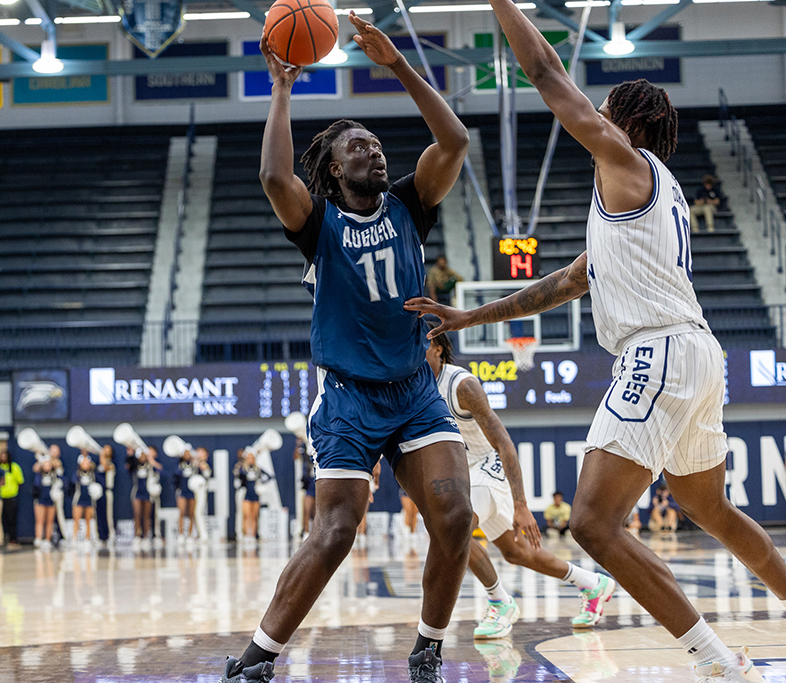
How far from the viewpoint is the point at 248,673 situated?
327 cm

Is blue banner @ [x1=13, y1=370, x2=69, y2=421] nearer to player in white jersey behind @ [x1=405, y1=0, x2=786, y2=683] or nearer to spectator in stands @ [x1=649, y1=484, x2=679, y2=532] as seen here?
spectator in stands @ [x1=649, y1=484, x2=679, y2=532]

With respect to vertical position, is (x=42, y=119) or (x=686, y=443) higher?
(x=42, y=119)

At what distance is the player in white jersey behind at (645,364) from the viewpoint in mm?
3266

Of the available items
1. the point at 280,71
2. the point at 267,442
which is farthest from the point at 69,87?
the point at 280,71

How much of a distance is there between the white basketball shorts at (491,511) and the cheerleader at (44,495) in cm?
1167

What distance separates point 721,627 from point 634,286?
2.86 meters

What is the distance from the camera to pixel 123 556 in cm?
1295

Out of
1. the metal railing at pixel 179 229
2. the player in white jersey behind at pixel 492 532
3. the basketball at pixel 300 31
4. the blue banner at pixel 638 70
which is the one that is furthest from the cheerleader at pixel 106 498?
the blue banner at pixel 638 70

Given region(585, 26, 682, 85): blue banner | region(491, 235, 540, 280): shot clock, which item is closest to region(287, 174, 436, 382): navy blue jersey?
region(491, 235, 540, 280): shot clock

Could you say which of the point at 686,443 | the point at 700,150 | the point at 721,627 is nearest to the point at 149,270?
the point at 700,150

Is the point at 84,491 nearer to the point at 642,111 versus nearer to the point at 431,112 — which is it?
the point at 431,112

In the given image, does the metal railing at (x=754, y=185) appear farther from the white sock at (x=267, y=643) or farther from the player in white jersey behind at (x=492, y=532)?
the white sock at (x=267, y=643)

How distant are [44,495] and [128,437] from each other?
200 centimetres

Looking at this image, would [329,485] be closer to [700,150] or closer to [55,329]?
[55,329]
